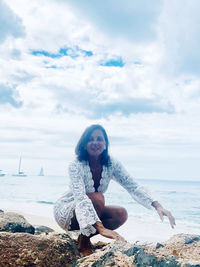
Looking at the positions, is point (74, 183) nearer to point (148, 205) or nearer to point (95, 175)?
point (95, 175)

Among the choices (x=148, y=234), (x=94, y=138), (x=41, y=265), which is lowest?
(x=148, y=234)

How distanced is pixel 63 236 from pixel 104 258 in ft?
2.63

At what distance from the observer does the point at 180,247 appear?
251 centimetres

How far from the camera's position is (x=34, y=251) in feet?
8.52

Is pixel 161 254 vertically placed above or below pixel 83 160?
below

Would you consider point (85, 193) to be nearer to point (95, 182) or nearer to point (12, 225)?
point (95, 182)

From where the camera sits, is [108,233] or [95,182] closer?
→ [108,233]

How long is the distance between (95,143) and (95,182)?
46cm

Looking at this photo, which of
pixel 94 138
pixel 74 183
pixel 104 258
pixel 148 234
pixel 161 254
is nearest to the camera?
pixel 161 254

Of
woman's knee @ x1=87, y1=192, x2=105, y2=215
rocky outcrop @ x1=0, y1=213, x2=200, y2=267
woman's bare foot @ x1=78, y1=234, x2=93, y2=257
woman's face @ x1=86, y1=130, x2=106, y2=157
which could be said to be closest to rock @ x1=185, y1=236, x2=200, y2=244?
rocky outcrop @ x1=0, y1=213, x2=200, y2=267

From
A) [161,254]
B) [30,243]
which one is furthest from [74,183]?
[161,254]

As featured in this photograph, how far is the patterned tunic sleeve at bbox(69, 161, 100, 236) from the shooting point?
10.0 ft

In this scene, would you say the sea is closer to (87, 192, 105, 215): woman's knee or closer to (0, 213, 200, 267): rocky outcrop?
(0, 213, 200, 267): rocky outcrop

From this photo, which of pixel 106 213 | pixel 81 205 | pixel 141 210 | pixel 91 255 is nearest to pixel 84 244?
pixel 81 205
